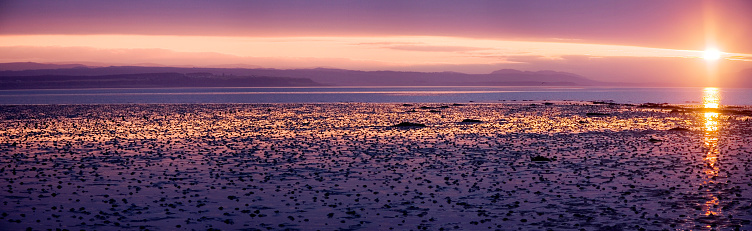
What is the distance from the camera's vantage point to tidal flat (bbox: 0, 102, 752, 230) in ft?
58.0

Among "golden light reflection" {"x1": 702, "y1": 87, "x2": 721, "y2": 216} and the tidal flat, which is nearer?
the tidal flat

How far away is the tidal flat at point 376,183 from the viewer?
17.7 metres

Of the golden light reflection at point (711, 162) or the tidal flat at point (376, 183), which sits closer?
the tidal flat at point (376, 183)

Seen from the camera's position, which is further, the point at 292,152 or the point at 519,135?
the point at 519,135

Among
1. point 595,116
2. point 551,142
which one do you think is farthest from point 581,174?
point 595,116

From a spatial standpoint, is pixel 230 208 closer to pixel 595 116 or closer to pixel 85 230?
pixel 85 230

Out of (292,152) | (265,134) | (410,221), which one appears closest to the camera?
(410,221)

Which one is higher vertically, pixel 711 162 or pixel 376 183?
pixel 711 162

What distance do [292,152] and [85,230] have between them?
18.2m

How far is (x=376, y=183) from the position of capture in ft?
78.7

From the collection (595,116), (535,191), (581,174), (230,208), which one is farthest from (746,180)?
(595,116)

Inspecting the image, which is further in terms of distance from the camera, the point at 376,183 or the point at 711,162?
the point at 711,162

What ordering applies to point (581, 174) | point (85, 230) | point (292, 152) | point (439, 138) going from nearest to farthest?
point (85, 230) → point (581, 174) → point (292, 152) → point (439, 138)

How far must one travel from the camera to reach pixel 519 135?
1795 inches
